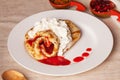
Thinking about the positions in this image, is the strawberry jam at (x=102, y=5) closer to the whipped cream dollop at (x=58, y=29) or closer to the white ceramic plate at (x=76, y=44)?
the white ceramic plate at (x=76, y=44)

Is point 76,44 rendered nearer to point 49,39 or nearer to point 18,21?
point 49,39

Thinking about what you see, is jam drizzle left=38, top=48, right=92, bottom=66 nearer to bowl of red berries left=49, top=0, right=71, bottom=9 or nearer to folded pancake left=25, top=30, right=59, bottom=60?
folded pancake left=25, top=30, right=59, bottom=60

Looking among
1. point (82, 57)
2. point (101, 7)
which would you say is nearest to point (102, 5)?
point (101, 7)

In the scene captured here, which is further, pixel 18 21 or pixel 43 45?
pixel 18 21

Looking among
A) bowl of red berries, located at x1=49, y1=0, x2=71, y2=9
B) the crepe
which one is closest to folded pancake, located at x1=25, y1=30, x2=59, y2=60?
the crepe

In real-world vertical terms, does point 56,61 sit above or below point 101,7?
below

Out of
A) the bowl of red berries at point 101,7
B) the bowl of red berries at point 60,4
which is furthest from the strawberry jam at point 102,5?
the bowl of red berries at point 60,4
